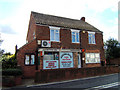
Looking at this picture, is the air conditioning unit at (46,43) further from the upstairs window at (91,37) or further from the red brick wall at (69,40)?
the upstairs window at (91,37)

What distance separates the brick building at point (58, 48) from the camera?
45.9 feet

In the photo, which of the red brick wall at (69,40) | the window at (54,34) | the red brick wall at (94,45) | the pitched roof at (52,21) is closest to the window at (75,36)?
the red brick wall at (69,40)

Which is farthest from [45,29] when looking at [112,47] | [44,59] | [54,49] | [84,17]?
[112,47]

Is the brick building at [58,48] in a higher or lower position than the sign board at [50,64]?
higher

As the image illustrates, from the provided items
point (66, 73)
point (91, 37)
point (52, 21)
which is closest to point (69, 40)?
point (52, 21)

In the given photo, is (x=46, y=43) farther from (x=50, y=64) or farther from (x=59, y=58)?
(x=50, y=64)

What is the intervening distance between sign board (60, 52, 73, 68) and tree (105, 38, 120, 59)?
16184mm

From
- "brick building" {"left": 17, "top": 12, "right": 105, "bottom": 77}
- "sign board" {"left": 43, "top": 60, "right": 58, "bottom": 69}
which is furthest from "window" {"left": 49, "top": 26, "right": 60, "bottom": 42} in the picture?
"sign board" {"left": 43, "top": 60, "right": 58, "bottom": 69}

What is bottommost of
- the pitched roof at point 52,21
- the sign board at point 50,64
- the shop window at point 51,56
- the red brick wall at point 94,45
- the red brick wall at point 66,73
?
the red brick wall at point 66,73

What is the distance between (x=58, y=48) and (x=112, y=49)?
18.2 metres

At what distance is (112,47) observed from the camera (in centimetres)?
2783

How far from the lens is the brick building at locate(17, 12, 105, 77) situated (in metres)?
14.0

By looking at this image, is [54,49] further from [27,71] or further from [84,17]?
[84,17]

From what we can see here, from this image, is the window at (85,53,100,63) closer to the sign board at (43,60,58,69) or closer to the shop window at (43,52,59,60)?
the shop window at (43,52,59,60)
